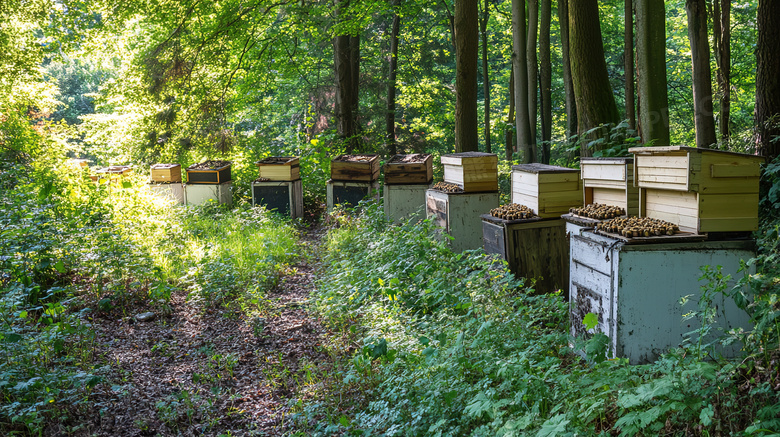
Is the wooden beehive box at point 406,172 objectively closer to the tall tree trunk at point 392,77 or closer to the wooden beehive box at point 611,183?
the wooden beehive box at point 611,183

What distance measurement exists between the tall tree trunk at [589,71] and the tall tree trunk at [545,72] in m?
5.35

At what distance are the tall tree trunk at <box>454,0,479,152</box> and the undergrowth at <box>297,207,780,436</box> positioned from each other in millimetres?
4497

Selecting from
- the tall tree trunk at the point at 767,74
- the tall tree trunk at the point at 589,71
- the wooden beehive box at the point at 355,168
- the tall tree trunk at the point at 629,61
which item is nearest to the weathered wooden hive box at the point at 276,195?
the wooden beehive box at the point at 355,168

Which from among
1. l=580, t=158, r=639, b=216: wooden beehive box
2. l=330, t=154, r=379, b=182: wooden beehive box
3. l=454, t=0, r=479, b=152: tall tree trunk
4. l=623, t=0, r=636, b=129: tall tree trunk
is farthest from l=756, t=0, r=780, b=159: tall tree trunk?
l=623, t=0, r=636, b=129: tall tree trunk

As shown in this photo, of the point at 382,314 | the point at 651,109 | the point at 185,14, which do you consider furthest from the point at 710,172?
the point at 185,14

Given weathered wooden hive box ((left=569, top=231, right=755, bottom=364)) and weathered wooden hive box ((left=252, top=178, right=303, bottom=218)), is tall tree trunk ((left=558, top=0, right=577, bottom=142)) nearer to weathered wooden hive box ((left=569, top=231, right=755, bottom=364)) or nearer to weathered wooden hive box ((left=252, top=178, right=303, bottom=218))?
weathered wooden hive box ((left=252, top=178, right=303, bottom=218))

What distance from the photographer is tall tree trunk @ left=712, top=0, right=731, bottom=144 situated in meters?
11.1

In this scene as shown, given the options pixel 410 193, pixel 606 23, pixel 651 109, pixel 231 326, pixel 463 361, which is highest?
pixel 606 23

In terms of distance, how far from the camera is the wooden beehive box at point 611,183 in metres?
4.69

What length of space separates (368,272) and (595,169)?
302 centimetres

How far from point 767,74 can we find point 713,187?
3.55 metres

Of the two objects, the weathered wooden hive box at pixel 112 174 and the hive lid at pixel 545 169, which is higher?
Answer: the weathered wooden hive box at pixel 112 174

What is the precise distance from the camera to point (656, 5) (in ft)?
23.6

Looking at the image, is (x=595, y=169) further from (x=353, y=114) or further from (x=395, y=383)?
(x=353, y=114)
